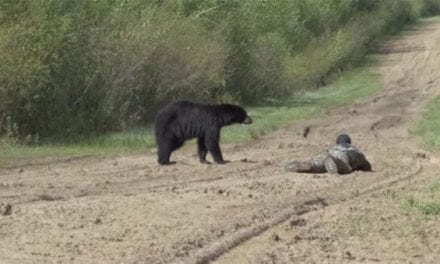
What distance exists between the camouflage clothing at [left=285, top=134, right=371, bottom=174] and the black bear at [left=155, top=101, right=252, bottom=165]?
160 cm

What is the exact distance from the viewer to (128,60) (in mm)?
22500

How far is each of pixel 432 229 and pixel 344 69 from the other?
3356 cm

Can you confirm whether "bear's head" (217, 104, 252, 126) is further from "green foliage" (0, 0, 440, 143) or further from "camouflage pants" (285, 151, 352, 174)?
"green foliage" (0, 0, 440, 143)

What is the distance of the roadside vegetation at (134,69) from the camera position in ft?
61.5

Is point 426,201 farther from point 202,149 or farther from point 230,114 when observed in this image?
point 202,149

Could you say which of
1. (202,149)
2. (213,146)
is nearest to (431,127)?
(202,149)

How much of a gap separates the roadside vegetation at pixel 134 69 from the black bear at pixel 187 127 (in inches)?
105

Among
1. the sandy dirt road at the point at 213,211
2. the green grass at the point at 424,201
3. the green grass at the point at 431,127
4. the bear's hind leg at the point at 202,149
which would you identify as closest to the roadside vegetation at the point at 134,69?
the bear's hind leg at the point at 202,149

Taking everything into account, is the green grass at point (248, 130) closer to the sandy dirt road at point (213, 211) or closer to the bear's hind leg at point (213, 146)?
the sandy dirt road at point (213, 211)

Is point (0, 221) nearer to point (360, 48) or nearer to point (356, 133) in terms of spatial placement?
point (356, 133)

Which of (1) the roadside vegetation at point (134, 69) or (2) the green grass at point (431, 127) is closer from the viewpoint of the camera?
(1) the roadside vegetation at point (134, 69)

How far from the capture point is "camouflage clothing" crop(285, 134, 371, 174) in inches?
567

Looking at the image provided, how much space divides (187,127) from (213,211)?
5.01 metres

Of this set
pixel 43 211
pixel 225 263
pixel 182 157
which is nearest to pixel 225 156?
pixel 182 157
